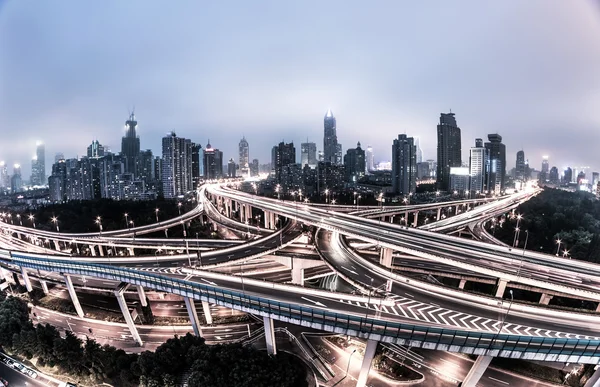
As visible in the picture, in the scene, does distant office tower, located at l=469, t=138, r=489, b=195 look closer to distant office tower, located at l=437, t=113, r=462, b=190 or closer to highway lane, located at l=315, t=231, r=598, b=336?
distant office tower, located at l=437, t=113, r=462, b=190

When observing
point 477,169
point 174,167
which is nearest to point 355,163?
point 477,169

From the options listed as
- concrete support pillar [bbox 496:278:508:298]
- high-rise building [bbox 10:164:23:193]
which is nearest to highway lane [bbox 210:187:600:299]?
concrete support pillar [bbox 496:278:508:298]

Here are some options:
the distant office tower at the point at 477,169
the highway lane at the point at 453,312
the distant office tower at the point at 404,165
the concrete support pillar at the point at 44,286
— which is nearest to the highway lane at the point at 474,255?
the highway lane at the point at 453,312

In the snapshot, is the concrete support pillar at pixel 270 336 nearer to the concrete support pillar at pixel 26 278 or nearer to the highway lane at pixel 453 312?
the highway lane at pixel 453 312

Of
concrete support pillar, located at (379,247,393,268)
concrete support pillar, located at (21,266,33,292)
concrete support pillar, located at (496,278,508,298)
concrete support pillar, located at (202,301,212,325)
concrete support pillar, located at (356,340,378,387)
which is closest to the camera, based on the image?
concrete support pillar, located at (356,340,378,387)

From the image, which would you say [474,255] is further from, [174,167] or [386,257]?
[174,167]
